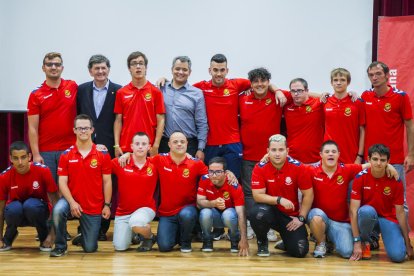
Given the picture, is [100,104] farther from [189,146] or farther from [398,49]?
[398,49]

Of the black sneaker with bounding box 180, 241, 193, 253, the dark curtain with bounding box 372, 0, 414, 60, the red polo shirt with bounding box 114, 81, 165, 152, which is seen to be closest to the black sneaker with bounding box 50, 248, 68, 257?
the black sneaker with bounding box 180, 241, 193, 253

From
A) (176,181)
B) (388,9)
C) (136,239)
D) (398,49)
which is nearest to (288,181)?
(176,181)

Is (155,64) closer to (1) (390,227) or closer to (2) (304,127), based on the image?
(2) (304,127)

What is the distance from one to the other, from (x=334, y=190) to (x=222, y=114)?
3.93ft

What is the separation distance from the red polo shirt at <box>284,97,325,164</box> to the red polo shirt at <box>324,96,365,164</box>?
13cm

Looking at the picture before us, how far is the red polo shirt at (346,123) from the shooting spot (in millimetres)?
5230

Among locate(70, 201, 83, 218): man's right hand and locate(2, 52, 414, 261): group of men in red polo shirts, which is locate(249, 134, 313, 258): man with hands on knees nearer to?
locate(2, 52, 414, 261): group of men in red polo shirts

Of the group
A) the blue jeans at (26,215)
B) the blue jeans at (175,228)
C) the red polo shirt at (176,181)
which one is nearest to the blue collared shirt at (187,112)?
the red polo shirt at (176,181)

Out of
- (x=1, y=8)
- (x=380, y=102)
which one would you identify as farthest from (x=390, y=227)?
(x=1, y=8)

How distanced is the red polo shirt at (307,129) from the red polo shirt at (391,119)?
453 millimetres

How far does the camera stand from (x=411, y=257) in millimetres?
4699

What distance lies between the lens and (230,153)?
17.8ft

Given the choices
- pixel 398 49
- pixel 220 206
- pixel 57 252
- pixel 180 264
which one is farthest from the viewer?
pixel 398 49

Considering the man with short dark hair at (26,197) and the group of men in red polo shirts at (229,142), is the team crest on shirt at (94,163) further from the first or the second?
the man with short dark hair at (26,197)
